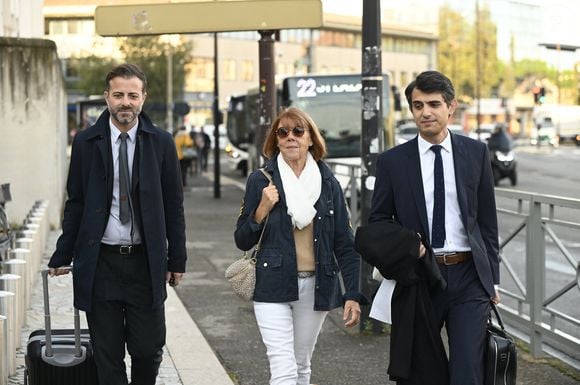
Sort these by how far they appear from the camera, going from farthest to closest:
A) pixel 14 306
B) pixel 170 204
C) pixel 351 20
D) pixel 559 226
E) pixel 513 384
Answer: pixel 351 20 → pixel 559 226 → pixel 14 306 → pixel 170 204 → pixel 513 384

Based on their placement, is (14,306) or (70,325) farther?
(70,325)

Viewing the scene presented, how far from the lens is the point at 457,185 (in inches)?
195

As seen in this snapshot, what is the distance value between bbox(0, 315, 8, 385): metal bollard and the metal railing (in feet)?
11.8

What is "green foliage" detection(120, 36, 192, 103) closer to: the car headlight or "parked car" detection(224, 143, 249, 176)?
"parked car" detection(224, 143, 249, 176)

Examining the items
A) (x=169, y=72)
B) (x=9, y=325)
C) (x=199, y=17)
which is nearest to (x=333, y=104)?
(x=199, y=17)

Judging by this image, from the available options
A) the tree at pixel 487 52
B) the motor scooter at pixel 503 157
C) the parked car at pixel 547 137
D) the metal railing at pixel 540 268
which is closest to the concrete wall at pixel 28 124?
the metal railing at pixel 540 268

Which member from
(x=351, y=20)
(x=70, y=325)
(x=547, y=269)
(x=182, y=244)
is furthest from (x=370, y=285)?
(x=351, y=20)

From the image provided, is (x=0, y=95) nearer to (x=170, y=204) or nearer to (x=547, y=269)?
(x=547, y=269)

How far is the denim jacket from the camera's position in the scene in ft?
17.6

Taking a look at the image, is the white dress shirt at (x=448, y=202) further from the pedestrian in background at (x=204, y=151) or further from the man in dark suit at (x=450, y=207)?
the pedestrian in background at (x=204, y=151)

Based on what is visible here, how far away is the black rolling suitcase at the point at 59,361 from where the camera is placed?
17.7 feet

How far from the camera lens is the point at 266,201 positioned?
5.35 meters

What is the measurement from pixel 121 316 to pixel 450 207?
1617 mm

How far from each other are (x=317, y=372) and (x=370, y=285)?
1.70m
